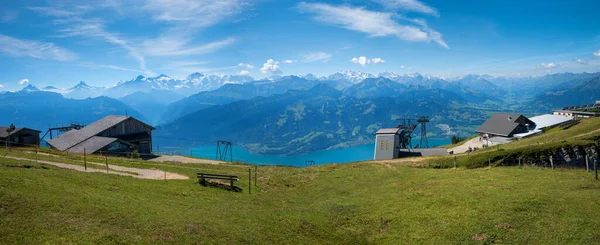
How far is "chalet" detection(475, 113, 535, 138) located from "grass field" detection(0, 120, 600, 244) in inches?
2344

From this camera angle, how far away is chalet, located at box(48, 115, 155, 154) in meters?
65.8

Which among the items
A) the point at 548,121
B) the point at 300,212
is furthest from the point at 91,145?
the point at 548,121

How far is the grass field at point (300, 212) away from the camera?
52.0 ft

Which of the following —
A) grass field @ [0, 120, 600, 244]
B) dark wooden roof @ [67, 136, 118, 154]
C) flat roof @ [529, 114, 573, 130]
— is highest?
flat roof @ [529, 114, 573, 130]

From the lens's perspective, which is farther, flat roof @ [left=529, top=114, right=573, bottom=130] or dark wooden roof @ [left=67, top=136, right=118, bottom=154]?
flat roof @ [left=529, top=114, right=573, bottom=130]

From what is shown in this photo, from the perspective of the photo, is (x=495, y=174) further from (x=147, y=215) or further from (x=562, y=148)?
(x=147, y=215)

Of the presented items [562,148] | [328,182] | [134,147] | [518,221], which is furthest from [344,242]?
[134,147]

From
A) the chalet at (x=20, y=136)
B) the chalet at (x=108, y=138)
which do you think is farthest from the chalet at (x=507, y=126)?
the chalet at (x=20, y=136)

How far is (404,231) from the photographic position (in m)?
19.8

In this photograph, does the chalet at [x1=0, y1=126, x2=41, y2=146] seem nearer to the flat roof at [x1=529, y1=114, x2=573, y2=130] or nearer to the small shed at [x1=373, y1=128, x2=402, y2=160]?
the small shed at [x1=373, y1=128, x2=402, y2=160]

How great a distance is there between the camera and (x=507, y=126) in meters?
83.4

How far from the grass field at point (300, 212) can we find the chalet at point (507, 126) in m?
59.5

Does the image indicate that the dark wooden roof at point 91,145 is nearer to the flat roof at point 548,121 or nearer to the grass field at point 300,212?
the grass field at point 300,212

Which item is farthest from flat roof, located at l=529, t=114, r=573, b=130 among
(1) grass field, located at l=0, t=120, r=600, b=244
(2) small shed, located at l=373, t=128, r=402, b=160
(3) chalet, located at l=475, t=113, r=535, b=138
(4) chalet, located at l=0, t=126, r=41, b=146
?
(4) chalet, located at l=0, t=126, r=41, b=146
